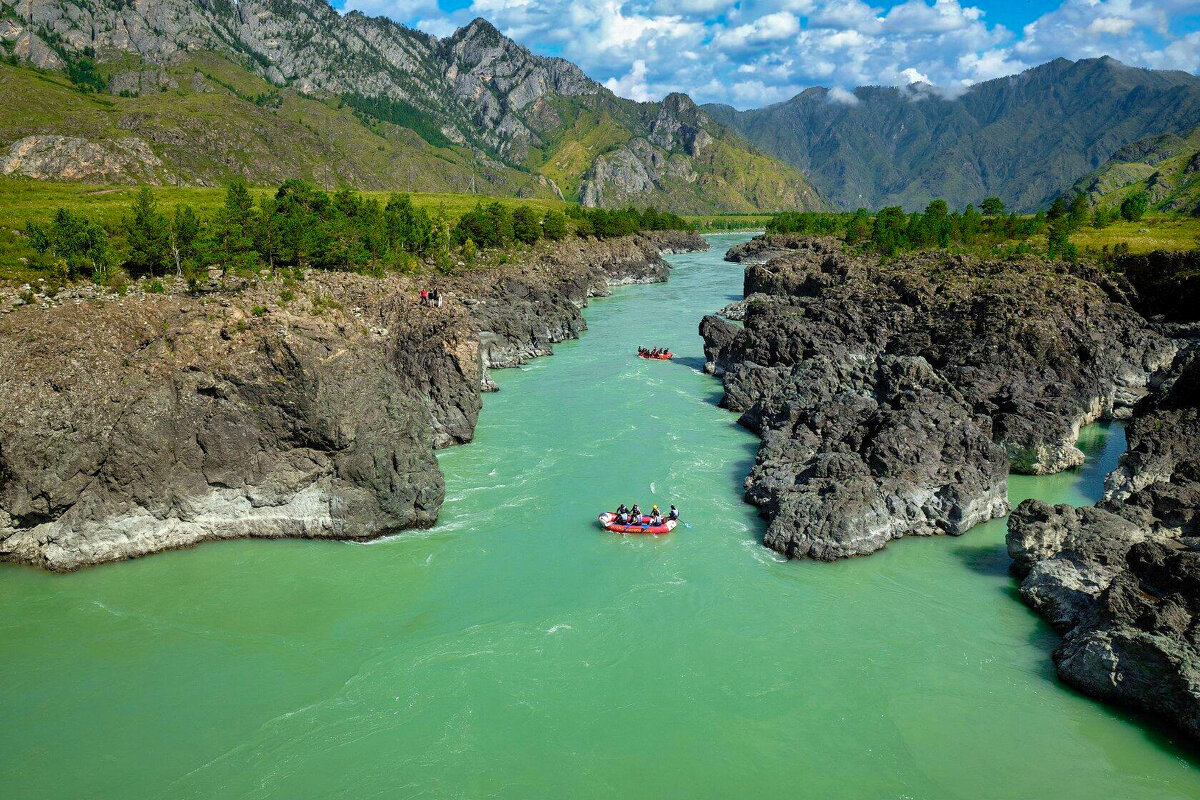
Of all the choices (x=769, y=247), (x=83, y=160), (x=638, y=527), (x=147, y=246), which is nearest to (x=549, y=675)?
(x=638, y=527)

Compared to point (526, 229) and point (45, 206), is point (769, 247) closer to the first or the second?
point (526, 229)

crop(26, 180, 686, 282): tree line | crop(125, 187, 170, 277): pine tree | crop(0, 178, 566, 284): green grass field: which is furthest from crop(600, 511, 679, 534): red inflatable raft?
crop(125, 187, 170, 277): pine tree

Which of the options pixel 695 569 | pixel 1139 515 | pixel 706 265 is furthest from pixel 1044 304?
pixel 706 265

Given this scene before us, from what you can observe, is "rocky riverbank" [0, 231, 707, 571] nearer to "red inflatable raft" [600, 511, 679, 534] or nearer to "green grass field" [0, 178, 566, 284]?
"red inflatable raft" [600, 511, 679, 534]

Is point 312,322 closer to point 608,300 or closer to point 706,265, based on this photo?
point 608,300

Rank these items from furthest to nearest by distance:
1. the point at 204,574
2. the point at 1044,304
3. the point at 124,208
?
1. the point at 124,208
2. the point at 1044,304
3. the point at 204,574

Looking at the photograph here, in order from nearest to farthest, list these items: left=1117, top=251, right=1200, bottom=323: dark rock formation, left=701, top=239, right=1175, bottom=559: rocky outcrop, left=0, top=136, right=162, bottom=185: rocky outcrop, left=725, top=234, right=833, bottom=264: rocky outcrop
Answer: left=701, top=239, right=1175, bottom=559: rocky outcrop → left=1117, top=251, right=1200, bottom=323: dark rock formation → left=0, top=136, right=162, bottom=185: rocky outcrop → left=725, top=234, right=833, bottom=264: rocky outcrop

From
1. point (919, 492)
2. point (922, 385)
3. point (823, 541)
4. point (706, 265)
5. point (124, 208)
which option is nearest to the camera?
point (823, 541)
